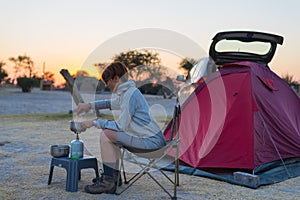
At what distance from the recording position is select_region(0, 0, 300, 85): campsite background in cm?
513

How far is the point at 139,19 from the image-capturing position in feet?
17.1

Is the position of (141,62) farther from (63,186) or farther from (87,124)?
(63,186)

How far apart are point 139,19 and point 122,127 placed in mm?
2385

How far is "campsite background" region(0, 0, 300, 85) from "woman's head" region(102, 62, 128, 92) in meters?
0.53

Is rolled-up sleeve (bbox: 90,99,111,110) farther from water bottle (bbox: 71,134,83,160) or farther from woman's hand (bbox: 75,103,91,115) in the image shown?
water bottle (bbox: 71,134,83,160)

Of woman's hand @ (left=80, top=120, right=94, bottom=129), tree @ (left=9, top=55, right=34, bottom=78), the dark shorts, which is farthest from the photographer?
tree @ (left=9, top=55, right=34, bottom=78)

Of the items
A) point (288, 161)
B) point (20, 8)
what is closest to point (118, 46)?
point (288, 161)

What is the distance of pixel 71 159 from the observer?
3.44 metres

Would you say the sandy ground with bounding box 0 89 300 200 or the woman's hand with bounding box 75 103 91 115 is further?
the woman's hand with bounding box 75 103 91 115

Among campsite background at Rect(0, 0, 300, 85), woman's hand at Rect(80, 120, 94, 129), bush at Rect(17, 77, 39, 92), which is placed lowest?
bush at Rect(17, 77, 39, 92)

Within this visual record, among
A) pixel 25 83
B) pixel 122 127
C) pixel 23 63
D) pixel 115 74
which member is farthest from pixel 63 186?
pixel 23 63

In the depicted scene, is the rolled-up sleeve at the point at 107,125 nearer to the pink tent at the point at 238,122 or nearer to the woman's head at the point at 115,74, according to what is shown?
the woman's head at the point at 115,74

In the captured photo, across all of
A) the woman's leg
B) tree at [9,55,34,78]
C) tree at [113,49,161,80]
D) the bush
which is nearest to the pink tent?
tree at [113,49,161,80]

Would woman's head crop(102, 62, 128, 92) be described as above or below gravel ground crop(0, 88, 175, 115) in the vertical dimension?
above
